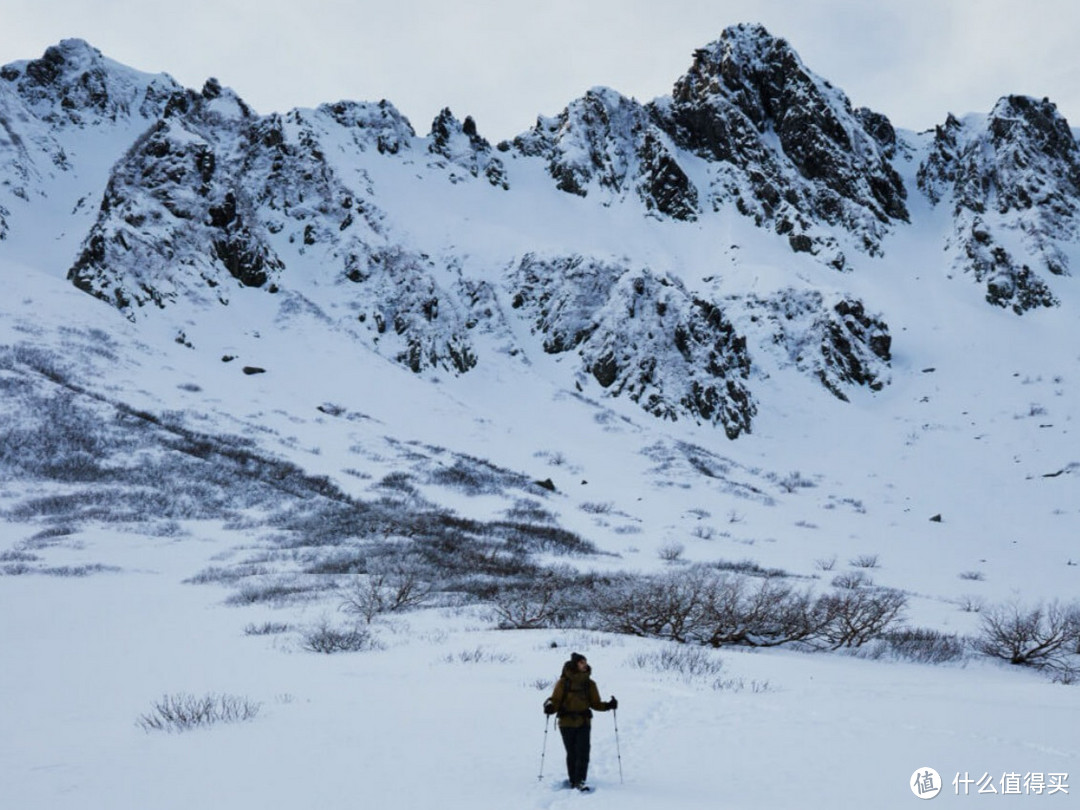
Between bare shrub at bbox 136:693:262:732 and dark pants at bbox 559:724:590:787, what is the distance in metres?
3.86

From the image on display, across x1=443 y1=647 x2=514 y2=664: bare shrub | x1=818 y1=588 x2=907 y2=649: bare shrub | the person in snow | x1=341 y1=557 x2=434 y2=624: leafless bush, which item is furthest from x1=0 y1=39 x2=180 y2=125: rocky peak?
the person in snow

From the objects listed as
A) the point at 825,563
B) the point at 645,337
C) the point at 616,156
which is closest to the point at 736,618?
the point at 825,563

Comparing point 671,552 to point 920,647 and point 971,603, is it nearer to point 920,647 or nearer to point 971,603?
point 971,603

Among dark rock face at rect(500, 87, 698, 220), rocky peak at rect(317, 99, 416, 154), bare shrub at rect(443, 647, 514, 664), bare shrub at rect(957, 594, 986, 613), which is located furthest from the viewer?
rocky peak at rect(317, 99, 416, 154)

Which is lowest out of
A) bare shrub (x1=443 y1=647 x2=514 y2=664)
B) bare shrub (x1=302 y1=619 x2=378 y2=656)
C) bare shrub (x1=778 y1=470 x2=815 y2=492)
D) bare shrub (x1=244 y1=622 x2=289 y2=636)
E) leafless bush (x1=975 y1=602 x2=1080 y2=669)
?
bare shrub (x1=244 y1=622 x2=289 y2=636)

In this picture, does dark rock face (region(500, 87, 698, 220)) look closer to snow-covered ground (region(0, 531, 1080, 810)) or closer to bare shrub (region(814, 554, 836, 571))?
bare shrub (region(814, 554, 836, 571))

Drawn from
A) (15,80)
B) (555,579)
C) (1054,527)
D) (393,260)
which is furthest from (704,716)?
(15,80)

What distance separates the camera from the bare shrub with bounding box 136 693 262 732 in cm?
674

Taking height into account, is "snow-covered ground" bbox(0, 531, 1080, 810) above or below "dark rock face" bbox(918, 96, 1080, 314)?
below

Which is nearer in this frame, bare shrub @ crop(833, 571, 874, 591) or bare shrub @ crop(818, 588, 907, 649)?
bare shrub @ crop(818, 588, 907, 649)

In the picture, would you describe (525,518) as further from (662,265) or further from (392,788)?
(662,265)

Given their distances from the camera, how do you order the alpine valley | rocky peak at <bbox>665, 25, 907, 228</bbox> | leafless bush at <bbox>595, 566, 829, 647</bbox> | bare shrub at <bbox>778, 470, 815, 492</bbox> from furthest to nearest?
rocky peak at <bbox>665, 25, 907, 228</bbox> < bare shrub at <bbox>778, 470, 815, 492</bbox> < the alpine valley < leafless bush at <bbox>595, 566, 829, 647</bbox>

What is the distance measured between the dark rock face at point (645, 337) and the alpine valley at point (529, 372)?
1.20 ft

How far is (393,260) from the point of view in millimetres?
66125
